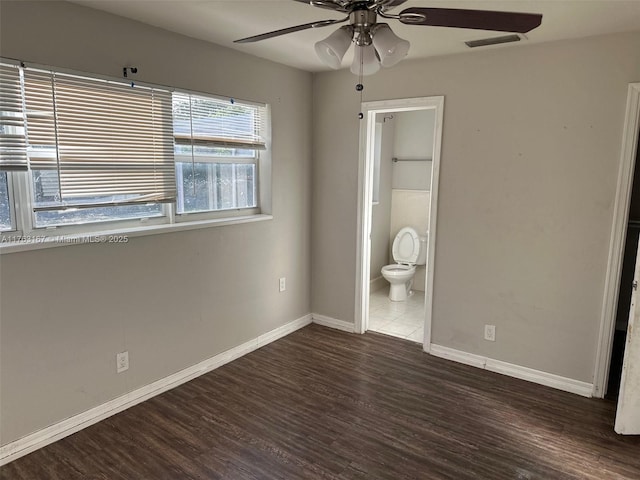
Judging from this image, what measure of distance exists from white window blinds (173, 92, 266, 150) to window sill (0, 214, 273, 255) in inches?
22.1

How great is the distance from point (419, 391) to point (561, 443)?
0.88 metres

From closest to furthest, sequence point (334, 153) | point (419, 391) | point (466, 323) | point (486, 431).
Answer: point (486, 431)
point (419, 391)
point (466, 323)
point (334, 153)

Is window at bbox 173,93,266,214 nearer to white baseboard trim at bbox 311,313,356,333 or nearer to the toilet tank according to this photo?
white baseboard trim at bbox 311,313,356,333

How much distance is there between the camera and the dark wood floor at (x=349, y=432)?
218 cm

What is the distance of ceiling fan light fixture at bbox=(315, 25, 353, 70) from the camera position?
163 cm

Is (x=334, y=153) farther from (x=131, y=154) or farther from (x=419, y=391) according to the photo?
(x=419, y=391)

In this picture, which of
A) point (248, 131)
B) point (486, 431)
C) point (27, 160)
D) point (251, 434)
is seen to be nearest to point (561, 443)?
point (486, 431)

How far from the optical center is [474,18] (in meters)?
1.51

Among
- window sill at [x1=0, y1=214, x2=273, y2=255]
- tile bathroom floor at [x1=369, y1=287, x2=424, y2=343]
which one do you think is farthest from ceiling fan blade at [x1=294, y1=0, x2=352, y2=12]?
tile bathroom floor at [x1=369, y1=287, x2=424, y2=343]

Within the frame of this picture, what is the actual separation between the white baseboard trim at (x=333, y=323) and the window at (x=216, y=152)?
4.40 feet

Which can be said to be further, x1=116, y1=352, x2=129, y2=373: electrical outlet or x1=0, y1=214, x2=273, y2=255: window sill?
x1=116, y1=352, x2=129, y2=373: electrical outlet

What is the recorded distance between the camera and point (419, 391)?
2963 millimetres

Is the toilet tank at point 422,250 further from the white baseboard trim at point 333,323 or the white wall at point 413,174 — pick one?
the white baseboard trim at point 333,323

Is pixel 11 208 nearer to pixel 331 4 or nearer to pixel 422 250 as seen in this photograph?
pixel 331 4
